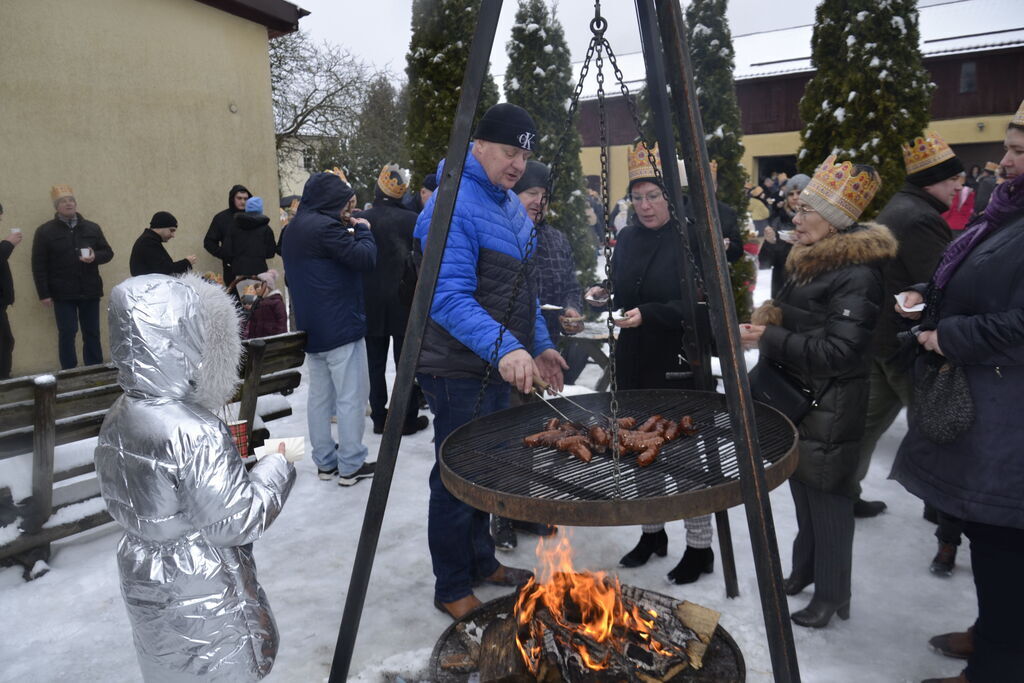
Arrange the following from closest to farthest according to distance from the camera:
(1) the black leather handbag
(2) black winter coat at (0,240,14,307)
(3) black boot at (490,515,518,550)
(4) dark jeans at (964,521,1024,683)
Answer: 1. (4) dark jeans at (964,521,1024,683)
2. (1) the black leather handbag
3. (3) black boot at (490,515,518,550)
4. (2) black winter coat at (0,240,14,307)

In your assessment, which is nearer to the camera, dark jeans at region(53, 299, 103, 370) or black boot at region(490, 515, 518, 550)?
black boot at region(490, 515, 518, 550)

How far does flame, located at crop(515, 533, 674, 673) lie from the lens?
→ 2482 millimetres

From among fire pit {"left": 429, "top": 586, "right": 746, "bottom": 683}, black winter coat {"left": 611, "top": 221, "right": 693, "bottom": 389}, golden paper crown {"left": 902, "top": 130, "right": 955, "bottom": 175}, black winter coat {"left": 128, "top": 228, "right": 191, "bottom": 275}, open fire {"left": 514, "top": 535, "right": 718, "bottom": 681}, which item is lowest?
fire pit {"left": 429, "top": 586, "right": 746, "bottom": 683}

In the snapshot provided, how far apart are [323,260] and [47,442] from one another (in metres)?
2.08

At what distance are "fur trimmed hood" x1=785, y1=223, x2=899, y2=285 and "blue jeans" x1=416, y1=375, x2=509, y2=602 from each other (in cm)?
155

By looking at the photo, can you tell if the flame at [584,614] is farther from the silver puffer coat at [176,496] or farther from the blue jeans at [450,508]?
the silver puffer coat at [176,496]

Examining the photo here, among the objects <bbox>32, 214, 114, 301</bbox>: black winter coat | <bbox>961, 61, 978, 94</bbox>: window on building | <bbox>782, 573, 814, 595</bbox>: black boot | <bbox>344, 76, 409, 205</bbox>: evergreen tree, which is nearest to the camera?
<bbox>782, 573, 814, 595</bbox>: black boot

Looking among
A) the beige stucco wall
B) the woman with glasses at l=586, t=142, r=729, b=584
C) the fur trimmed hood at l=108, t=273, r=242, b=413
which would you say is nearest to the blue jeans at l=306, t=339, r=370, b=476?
the woman with glasses at l=586, t=142, r=729, b=584

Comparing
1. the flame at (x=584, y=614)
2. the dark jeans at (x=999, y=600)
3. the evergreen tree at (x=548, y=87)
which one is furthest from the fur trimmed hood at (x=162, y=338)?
the evergreen tree at (x=548, y=87)

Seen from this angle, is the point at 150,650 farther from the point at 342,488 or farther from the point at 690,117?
the point at 342,488

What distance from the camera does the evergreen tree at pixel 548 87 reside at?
1074 cm

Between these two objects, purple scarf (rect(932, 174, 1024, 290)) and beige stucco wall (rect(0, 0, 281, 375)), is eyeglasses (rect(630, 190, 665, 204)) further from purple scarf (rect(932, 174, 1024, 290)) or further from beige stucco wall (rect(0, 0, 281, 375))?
beige stucco wall (rect(0, 0, 281, 375))

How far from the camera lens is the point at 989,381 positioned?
2504 mm

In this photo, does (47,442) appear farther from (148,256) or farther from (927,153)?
(927,153)
